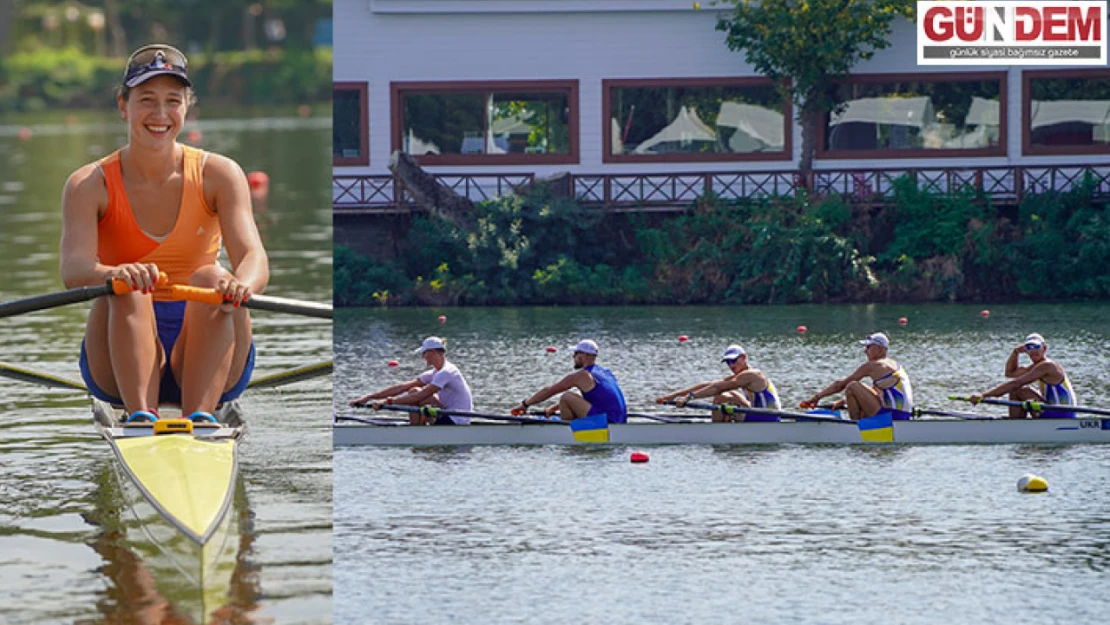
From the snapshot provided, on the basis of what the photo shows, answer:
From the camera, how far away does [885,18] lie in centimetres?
3228

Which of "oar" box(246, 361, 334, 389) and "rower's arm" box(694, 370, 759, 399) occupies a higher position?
"oar" box(246, 361, 334, 389)

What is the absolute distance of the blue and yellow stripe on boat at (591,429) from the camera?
1831 centimetres

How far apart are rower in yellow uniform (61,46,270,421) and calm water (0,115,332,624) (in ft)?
3.21

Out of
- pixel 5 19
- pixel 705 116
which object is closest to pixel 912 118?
pixel 705 116

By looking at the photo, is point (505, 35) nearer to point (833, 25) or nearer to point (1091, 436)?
point (833, 25)

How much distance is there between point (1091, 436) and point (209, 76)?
7582 cm

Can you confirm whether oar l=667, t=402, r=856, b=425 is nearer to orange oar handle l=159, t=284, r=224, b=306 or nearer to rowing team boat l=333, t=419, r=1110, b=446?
rowing team boat l=333, t=419, r=1110, b=446

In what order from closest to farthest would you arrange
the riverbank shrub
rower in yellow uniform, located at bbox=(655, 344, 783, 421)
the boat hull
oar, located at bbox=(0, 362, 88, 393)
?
1. the boat hull
2. oar, located at bbox=(0, 362, 88, 393)
3. rower in yellow uniform, located at bbox=(655, 344, 783, 421)
4. the riverbank shrub

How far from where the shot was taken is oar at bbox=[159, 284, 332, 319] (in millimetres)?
11469

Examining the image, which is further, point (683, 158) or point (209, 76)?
point (209, 76)

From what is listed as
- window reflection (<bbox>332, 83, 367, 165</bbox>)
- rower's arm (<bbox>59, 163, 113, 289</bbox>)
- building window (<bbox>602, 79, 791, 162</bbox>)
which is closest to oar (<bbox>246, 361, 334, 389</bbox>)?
rower's arm (<bbox>59, 163, 113, 289</bbox>)

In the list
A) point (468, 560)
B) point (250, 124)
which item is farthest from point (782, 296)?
point (250, 124)

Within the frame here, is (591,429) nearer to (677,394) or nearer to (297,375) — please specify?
(677,394)

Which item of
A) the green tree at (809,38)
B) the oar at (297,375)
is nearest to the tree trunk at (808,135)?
the green tree at (809,38)
